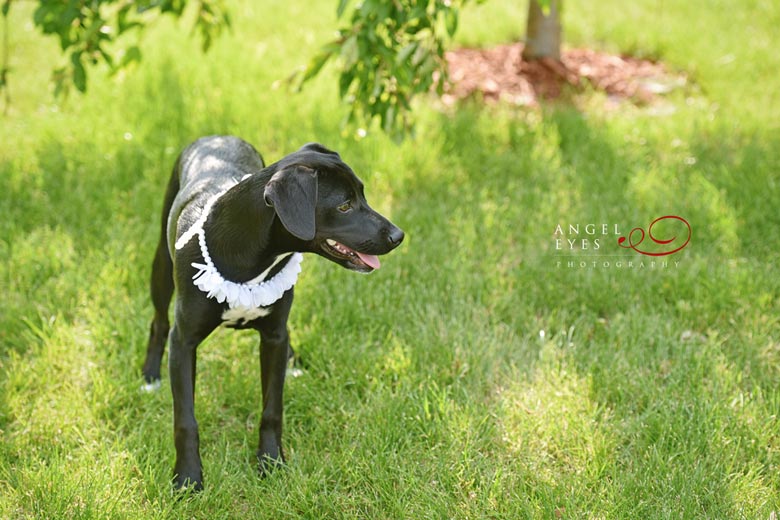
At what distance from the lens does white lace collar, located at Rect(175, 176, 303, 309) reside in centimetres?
309

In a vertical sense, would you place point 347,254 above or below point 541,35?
above

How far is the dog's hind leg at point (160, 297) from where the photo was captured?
3887 millimetres

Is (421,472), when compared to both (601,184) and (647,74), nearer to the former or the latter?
(601,184)

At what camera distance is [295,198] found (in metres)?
2.85

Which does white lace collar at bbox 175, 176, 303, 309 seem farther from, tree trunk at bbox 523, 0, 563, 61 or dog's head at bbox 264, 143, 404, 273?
tree trunk at bbox 523, 0, 563, 61

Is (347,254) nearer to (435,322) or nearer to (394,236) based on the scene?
(394,236)

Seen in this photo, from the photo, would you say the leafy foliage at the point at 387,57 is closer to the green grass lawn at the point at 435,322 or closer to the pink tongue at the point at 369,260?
the green grass lawn at the point at 435,322

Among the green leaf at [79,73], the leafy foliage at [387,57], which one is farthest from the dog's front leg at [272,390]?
the green leaf at [79,73]

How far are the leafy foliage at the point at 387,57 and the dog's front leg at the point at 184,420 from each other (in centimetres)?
180

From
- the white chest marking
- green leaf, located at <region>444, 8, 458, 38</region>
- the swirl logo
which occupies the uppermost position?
green leaf, located at <region>444, 8, 458, 38</region>

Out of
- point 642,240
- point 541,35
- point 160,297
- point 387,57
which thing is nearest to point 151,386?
point 160,297

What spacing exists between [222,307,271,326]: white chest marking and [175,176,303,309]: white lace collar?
0.03 m

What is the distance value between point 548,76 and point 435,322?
3.42 metres

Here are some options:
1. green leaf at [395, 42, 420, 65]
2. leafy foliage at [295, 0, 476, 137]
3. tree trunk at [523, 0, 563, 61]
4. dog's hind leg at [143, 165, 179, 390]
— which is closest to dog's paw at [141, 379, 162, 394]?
dog's hind leg at [143, 165, 179, 390]
